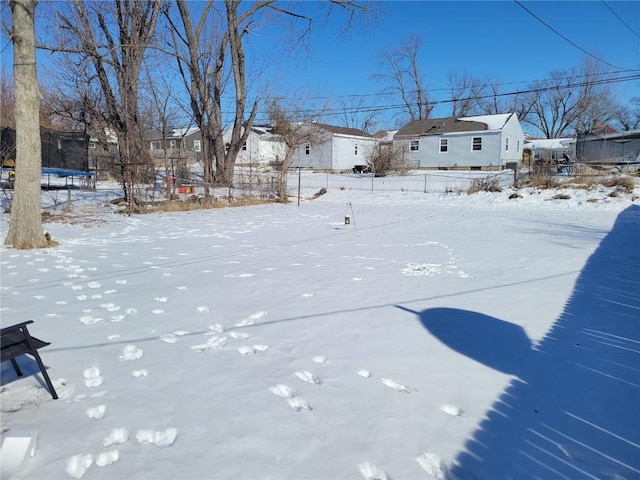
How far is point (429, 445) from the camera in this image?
2.42 meters

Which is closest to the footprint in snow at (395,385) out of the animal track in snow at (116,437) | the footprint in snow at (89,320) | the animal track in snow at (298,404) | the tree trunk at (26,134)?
the animal track in snow at (298,404)

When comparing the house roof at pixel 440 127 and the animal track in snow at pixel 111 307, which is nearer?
the animal track in snow at pixel 111 307

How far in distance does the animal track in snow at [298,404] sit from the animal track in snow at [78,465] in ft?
3.87

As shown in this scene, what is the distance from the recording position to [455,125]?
119 ft

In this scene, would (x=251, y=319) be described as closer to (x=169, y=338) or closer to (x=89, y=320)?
(x=169, y=338)

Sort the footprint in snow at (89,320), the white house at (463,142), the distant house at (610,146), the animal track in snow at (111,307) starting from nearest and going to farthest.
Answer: the footprint in snow at (89,320) < the animal track in snow at (111,307) < the distant house at (610,146) < the white house at (463,142)

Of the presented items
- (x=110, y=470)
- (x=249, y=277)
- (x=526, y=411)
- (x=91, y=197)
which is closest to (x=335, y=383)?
(x=526, y=411)

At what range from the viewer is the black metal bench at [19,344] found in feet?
8.48

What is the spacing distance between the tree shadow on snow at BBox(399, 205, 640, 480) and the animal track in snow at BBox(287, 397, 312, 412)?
0.97 meters

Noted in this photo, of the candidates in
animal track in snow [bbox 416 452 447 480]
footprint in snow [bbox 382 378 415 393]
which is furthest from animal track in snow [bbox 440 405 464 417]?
animal track in snow [bbox 416 452 447 480]

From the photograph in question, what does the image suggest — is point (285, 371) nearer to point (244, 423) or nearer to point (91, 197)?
point (244, 423)

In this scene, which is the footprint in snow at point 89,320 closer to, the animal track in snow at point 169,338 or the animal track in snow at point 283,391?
the animal track in snow at point 169,338

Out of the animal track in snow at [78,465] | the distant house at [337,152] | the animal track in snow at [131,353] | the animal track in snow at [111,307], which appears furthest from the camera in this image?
the distant house at [337,152]

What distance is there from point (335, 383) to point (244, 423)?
77 centimetres
